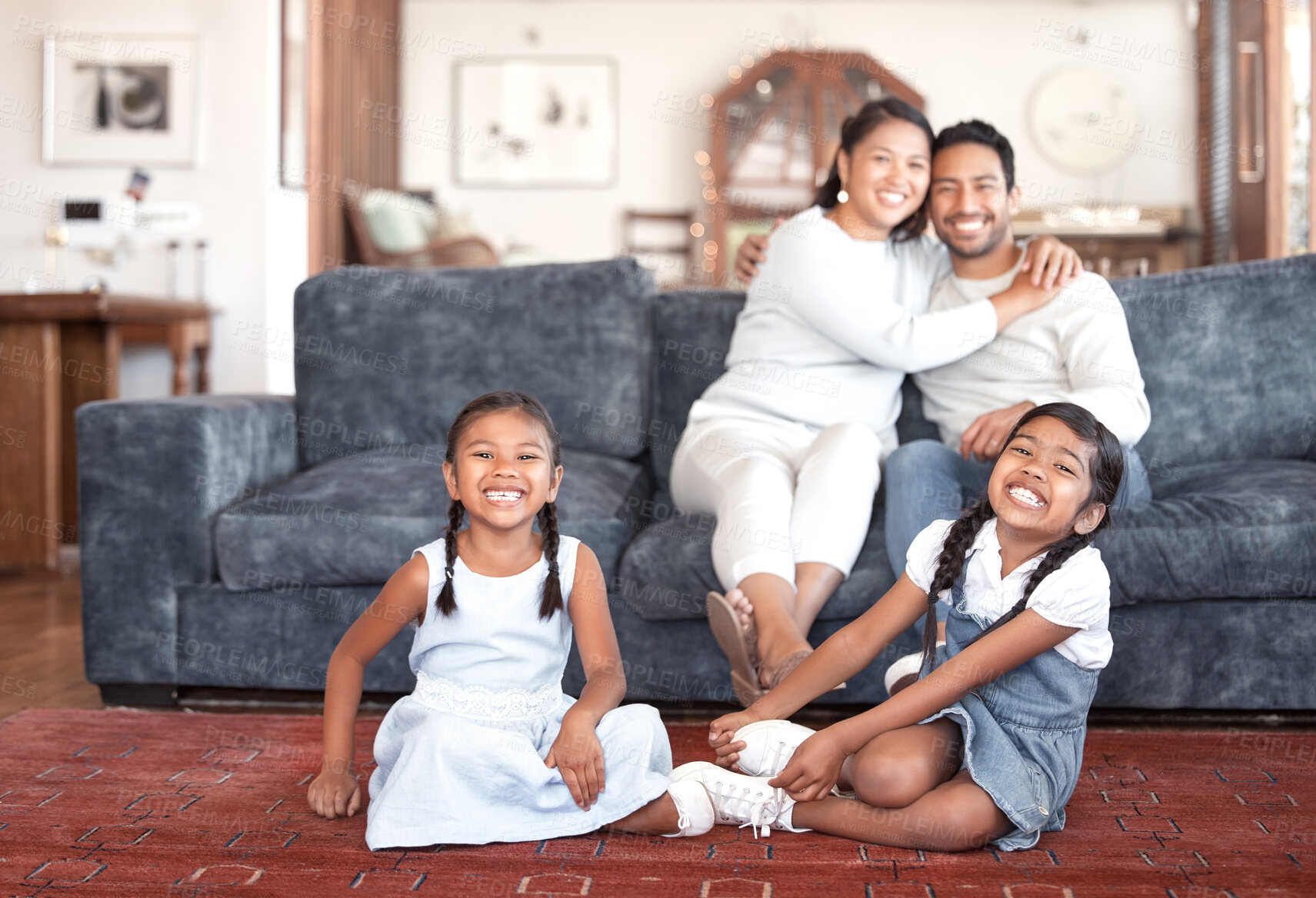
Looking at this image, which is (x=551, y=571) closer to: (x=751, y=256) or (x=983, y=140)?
(x=751, y=256)

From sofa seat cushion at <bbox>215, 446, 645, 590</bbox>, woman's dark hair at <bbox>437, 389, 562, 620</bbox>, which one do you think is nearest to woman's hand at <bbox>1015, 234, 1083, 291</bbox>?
sofa seat cushion at <bbox>215, 446, 645, 590</bbox>

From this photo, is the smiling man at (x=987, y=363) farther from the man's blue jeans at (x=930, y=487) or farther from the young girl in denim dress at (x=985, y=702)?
the young girl in denim dress at (x=985, y=702)

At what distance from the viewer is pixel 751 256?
7.22 ft

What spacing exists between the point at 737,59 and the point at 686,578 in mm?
5663

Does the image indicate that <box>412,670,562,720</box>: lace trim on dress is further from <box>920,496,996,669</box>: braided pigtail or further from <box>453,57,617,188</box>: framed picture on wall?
<box>453,57,617,188</box>: framed picture on wall

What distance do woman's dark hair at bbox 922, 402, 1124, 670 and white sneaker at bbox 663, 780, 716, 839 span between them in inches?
13.9

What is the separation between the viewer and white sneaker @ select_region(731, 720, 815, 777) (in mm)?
1303

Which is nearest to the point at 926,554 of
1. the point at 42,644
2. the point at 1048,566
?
the point at 1048,566

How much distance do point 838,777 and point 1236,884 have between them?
0.43 metres

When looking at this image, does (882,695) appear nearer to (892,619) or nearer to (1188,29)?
(892,619)

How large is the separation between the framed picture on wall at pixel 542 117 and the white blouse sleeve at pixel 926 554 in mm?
5823

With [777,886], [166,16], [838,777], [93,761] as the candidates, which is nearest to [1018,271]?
[838,777]

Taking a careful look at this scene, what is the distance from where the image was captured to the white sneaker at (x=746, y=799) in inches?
50.6

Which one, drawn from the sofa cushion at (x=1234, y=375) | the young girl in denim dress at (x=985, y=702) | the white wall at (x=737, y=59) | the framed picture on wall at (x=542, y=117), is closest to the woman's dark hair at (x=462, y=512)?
the young girl in denim dress at (x=985, y=702)
